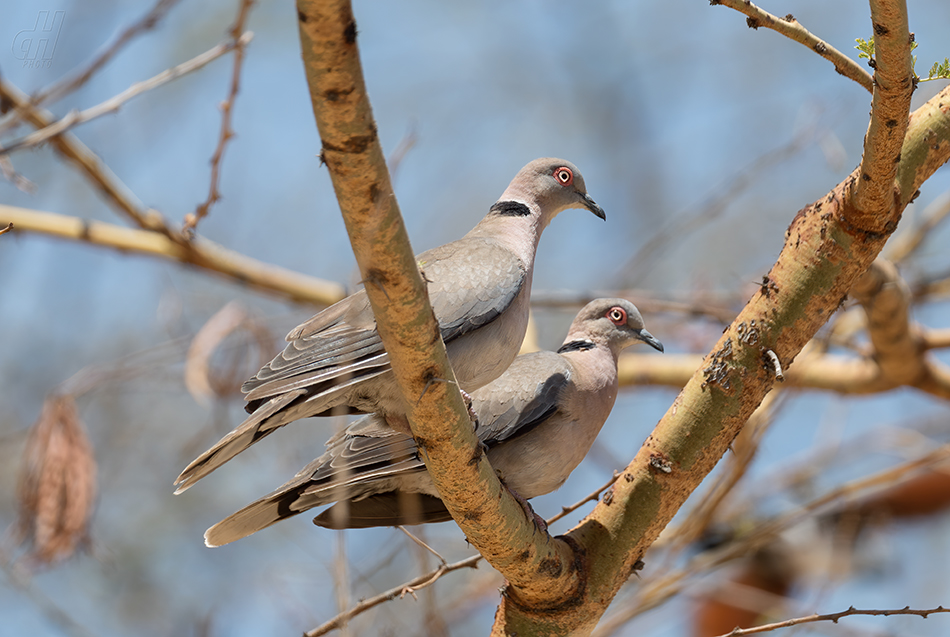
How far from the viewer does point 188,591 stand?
334 inches

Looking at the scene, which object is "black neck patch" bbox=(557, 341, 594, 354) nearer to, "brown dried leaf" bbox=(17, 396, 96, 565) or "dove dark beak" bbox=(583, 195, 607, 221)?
"dove dark beak" bbox=(583, 195, 607, 221)

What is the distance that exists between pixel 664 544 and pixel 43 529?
8.80 ft

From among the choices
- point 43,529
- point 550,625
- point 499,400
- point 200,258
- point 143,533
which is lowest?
point 550,625

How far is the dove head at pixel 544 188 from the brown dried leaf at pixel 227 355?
1452 millimetres

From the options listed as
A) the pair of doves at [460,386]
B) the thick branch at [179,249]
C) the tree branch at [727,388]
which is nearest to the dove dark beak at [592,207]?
the pair of doves at [460,386]

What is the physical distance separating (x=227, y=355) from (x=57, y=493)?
4.39ft

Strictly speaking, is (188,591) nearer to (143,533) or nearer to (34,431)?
(143,533)

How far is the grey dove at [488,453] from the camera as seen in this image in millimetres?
2701

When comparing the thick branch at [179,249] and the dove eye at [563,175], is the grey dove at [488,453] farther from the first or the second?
the thick branch at [179,249]

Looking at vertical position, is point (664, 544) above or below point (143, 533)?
below

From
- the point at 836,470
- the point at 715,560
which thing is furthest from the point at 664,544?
the point at 836,470

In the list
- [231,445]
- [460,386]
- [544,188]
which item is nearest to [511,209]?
[544,188]

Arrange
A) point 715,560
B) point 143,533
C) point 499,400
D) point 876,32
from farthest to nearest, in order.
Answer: point 143,533, point 715,560, point 499,400, point 876,32

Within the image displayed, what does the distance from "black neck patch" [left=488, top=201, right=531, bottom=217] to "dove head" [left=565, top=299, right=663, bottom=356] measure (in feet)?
2.17
